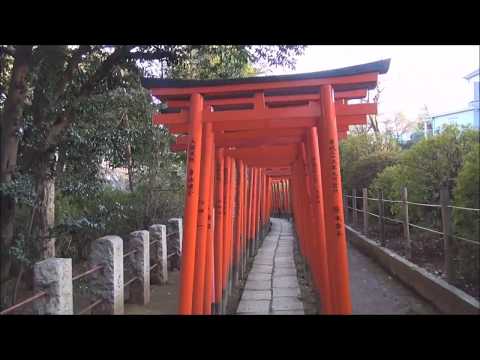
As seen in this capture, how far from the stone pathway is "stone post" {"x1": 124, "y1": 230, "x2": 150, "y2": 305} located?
52.6 inches

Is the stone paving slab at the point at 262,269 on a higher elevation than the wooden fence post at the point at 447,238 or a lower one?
lower

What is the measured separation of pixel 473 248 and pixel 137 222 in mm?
6680

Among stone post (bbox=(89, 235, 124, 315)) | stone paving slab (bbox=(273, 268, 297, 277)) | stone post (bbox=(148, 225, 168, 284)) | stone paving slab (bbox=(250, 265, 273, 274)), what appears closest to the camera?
stone post (bbox=(89, 235, 124, 315))

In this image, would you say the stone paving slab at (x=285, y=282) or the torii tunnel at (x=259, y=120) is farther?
the stone paving slab at (x=285, y=282)

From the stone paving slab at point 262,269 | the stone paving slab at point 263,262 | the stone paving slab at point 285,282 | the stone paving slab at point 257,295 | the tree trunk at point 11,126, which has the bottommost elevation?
the stone paving slab at point 257,295

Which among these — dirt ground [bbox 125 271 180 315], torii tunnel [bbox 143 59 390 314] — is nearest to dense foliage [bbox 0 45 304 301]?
dirt ground [bbox 125 271 180 315]

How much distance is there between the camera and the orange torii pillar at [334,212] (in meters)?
3.79

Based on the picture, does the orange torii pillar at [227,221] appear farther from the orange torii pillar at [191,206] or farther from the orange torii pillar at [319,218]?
the orange torii pillar at [191,206]

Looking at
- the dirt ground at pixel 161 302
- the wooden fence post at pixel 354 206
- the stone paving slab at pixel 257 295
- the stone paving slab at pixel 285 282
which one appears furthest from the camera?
the wooden fence post at pixel 354 206

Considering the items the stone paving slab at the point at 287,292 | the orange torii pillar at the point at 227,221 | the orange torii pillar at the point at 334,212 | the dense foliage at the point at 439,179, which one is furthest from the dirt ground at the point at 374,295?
the orange torii pillar at the point at 334,212

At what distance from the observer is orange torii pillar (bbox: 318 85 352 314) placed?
379 cm

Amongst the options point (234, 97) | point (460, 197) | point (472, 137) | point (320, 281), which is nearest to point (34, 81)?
point (234, 97)

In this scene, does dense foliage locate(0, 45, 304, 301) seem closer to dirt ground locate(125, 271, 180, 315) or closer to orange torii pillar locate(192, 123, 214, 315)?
dirt ground locate(125, 271, 180, 315)

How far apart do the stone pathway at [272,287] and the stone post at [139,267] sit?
1335mm
